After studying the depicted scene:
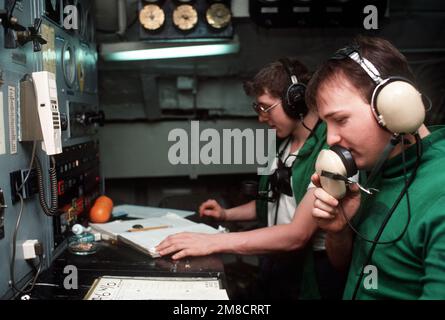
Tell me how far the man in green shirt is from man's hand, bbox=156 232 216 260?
43 cm

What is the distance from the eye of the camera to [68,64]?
63.0 inches

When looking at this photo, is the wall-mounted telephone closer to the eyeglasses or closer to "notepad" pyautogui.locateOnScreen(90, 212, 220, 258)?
"notepad" pyautogui.locateOnScreen(90, 212, 220, 258)

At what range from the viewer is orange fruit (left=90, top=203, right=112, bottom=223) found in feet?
5.76

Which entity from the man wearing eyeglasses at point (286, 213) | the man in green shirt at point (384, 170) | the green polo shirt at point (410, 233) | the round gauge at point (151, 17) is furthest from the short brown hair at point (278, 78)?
the round gauge at point (151, 17)

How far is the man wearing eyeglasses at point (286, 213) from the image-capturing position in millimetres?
1412

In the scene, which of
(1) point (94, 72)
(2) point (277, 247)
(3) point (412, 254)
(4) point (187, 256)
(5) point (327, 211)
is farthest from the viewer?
(1) point (94, 72)

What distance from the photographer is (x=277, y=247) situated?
1.46m

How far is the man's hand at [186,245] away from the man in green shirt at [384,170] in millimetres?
432

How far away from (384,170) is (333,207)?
182 millimetres

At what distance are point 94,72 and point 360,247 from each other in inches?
66.3

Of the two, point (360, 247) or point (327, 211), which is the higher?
point (327, 211)

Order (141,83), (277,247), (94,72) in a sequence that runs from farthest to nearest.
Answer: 1. (141,83)
2. (94,72)
3. (277,247)
